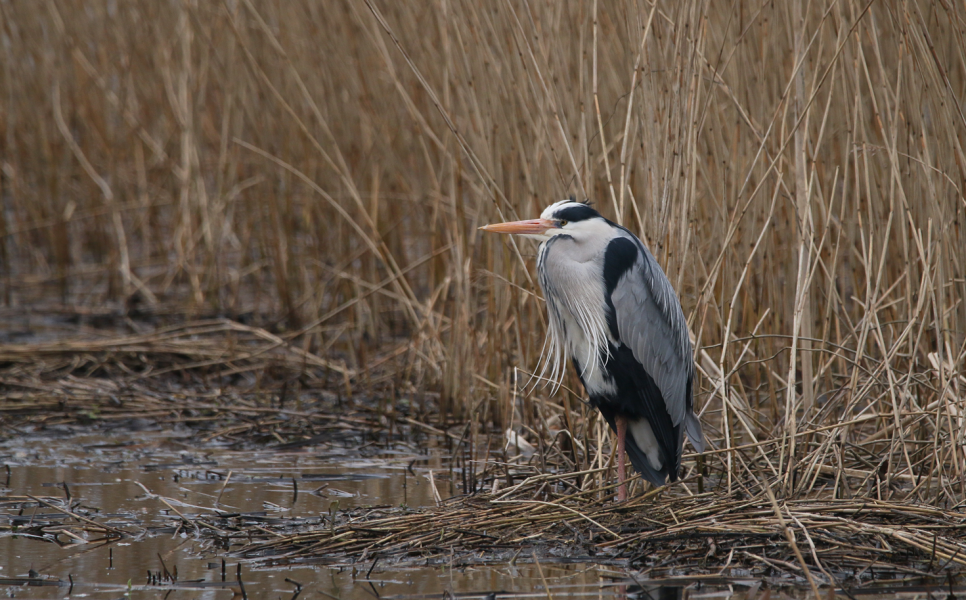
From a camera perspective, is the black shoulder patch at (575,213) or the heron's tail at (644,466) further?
the heron's tail at (644,466)

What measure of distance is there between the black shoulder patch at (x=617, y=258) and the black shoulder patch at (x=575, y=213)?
0.13 meters

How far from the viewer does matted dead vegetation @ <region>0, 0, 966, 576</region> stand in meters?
3.53

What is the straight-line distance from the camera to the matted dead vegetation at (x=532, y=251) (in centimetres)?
353

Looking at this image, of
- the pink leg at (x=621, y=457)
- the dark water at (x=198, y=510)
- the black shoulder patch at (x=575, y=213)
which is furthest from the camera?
the pink leg at (x=621, y=457)

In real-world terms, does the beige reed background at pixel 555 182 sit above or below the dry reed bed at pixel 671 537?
above

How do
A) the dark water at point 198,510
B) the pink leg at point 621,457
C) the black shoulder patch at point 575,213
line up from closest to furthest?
the dark water at point 198,510, the black shoulder patch at point 575,213, the pink leg at point 621,457

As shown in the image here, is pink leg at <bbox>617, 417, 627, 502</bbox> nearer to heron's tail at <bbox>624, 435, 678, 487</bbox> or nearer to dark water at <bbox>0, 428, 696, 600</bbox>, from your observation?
heron's tail at <bbox>624, 435, 678, 487</bbox>

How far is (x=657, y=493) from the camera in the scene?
3.49 meters

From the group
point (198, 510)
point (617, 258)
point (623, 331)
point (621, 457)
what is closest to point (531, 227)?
point (617, 258)

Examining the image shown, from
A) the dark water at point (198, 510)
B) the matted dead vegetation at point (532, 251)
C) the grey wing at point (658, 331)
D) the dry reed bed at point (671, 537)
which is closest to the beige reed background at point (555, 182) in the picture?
the matted dead vegetation at point (532, 251)

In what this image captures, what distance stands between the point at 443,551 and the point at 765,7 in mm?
2413

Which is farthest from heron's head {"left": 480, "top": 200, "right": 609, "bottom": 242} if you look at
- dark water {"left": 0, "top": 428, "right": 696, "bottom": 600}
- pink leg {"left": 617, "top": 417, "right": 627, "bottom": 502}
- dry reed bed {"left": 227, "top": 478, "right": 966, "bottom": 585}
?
dark water {"left": 0, "top": 428, "right": 696, "bottom": 600}

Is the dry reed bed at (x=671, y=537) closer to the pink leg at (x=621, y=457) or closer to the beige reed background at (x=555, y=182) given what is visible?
the pink leg at (x=621, y=457)

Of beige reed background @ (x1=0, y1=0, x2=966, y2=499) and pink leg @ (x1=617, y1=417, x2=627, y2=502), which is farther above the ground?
beige reed background @ (x1=0, y1=0, x2=966, y2=499)
